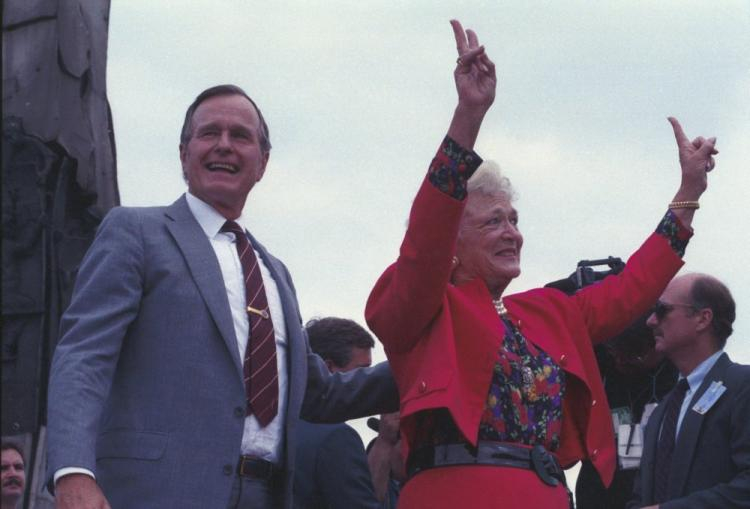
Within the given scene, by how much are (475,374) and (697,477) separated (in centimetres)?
166

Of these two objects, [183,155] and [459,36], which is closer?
[459,36]

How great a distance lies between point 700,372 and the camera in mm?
5238

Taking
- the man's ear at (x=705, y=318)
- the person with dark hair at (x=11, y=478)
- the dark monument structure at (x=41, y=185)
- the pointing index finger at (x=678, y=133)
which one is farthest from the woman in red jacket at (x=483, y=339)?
the dark monument structure at (x=41, y=185)

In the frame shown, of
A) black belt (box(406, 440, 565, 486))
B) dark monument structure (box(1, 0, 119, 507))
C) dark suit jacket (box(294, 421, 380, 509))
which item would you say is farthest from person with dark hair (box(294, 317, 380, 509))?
dark monument structure (box(1, 0, 119, 507))

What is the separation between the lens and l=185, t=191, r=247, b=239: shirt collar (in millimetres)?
3664

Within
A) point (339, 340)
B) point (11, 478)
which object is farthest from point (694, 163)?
point (11, 478)

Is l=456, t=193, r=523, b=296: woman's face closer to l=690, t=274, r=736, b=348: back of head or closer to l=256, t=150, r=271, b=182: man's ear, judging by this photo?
l=256, t=150, r=271, b=182: man's ear

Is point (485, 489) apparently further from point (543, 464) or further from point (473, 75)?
point (473, 75)

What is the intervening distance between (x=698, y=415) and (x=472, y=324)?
1626mm

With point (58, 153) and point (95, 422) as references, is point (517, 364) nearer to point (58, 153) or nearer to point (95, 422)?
point (95, 422)

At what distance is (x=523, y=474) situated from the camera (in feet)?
11.9

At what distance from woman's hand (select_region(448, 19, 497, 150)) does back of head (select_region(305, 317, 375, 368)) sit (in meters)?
2.68

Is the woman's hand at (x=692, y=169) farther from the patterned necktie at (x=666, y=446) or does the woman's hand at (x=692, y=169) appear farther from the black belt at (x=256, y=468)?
the black belt at (x=256, y=468)

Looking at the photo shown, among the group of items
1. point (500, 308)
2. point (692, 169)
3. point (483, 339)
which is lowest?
point (483, 339)
